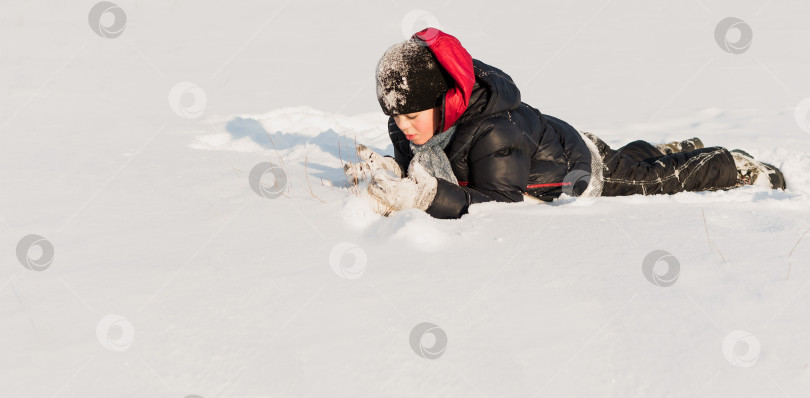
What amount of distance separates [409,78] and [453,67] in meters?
0.21

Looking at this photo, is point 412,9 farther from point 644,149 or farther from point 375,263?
point 375,263

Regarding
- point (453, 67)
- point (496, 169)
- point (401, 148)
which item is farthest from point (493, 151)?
point (401, 148)

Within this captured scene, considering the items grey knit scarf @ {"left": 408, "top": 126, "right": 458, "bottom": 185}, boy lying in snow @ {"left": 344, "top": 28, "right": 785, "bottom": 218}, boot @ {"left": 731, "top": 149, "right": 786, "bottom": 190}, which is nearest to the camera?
boy lying in snow @ {"left": 344, "top": 28, "right": 785, "bottom": 218}

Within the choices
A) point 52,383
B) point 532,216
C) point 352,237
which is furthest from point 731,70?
point 52,383

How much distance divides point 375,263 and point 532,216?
0.82 m

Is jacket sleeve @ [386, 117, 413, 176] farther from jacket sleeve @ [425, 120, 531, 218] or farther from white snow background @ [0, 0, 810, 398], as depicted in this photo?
jacket sleeve @ [425, 120, 531, 218]

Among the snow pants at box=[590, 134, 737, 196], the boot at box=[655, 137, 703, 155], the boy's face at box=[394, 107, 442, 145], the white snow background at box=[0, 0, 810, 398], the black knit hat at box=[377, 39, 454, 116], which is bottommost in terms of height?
the white snow background at box=[0, 0, 810, 398]

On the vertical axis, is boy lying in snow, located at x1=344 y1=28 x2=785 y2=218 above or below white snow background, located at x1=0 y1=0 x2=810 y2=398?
above

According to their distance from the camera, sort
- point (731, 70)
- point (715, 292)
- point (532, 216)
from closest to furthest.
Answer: point (715, 292) → point (532, 216) → point (731, 70)

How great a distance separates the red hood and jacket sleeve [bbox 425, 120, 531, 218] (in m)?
0.18

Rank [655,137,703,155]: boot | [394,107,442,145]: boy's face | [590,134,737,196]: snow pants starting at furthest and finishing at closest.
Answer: [655,137,703,155]: boot → [590,134,737,196]: snow pants → [394,107,442,145]: boy's face

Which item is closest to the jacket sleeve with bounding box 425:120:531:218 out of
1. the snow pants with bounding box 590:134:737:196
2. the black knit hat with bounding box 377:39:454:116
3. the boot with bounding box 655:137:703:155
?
the black knit hat with bounding box 377:39:454:116

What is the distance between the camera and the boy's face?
2.73 m

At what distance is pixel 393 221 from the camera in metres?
2.46
